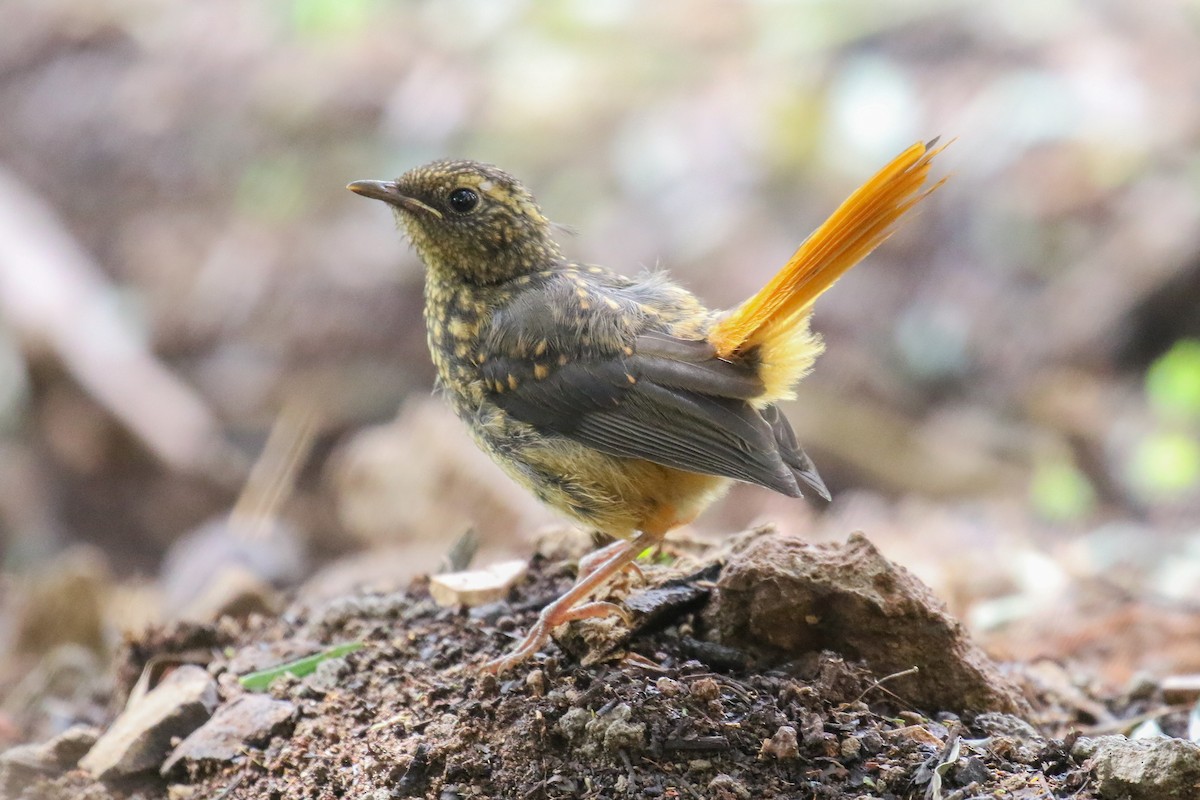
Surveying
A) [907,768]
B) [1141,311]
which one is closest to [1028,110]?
[1141,311]

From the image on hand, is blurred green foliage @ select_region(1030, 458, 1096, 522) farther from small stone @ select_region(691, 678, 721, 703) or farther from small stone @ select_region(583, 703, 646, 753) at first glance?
small stone @ select_region(583, 703, 646, 753)

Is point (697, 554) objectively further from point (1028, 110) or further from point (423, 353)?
point (1028, 110)

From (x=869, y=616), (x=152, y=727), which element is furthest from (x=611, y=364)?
(x=152, y=727)

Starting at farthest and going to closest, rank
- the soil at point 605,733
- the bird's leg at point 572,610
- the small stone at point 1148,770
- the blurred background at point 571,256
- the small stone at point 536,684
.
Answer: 1. the blurred background at point 571,256
2. the bird's leg at point 572,610
3. the small stone at point 536,684
4. the soil at point 605,733
5. the small stone at point 1148,770

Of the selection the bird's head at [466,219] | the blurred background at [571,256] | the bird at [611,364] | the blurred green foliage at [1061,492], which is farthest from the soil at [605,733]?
the blurred green foliage at [1061,492]

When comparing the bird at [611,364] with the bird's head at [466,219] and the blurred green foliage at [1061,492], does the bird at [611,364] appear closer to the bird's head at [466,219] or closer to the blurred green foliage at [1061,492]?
the bird's head at [466,219]

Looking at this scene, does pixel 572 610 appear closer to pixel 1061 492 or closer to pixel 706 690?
Result: pixel 706 690
